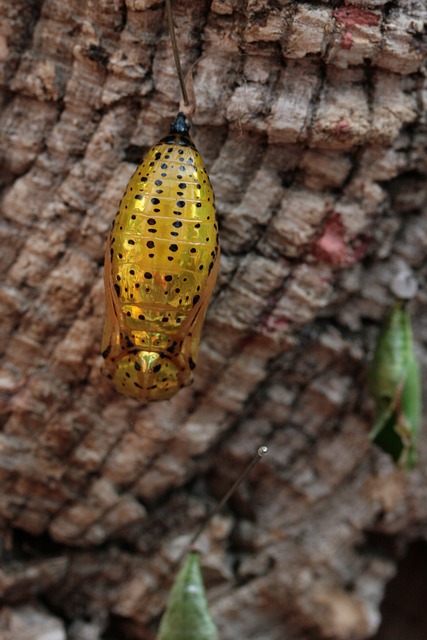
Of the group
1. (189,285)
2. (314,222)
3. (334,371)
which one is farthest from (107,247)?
(334,371)

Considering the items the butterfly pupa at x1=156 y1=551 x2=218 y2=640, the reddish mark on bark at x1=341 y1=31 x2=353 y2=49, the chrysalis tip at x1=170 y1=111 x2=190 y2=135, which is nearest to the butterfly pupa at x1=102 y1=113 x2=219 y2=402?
the chrysalis tip at x1=170 y1=111 x2=190 y2=135

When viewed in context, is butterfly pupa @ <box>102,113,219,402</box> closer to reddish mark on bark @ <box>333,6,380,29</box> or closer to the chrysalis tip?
the chrysalis tip

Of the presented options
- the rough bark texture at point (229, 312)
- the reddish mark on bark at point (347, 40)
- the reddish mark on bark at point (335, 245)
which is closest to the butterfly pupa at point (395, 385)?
the rough bark texture at point (229, 312)

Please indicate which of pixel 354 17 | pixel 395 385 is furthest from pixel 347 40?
pixel 395 385

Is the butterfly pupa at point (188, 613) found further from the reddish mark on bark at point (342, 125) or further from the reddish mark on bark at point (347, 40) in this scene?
the reddish mark on bark at point (347, 40)

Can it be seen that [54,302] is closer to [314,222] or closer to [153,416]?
[153,416]

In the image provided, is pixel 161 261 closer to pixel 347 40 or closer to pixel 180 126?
pixel 180 126
